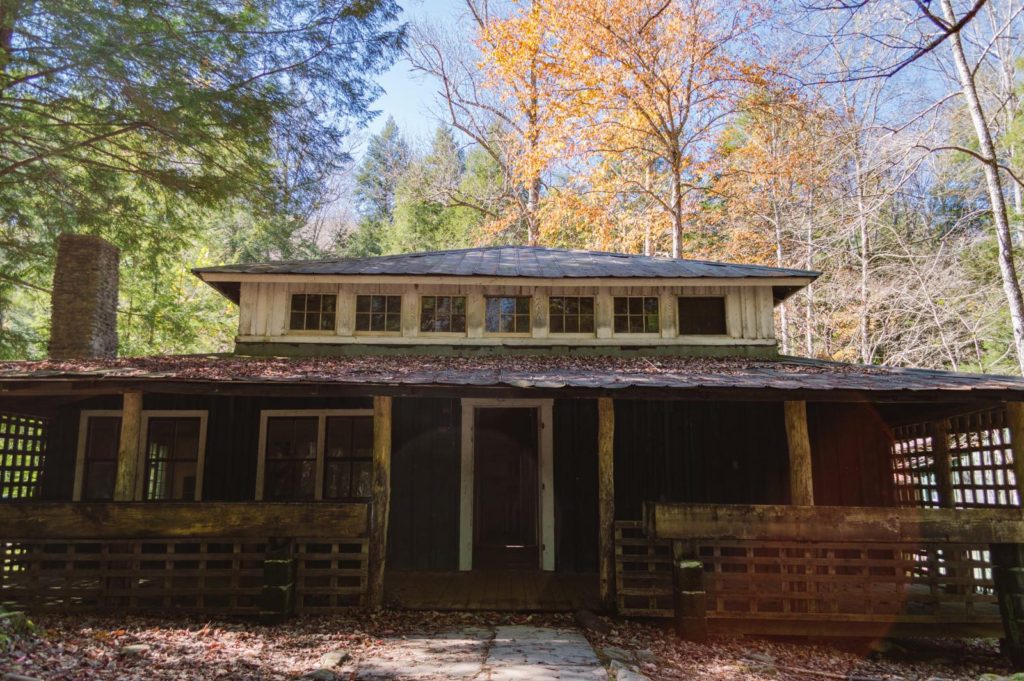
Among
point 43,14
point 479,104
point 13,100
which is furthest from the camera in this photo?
point 479,104

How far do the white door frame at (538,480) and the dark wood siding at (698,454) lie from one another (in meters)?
0.94

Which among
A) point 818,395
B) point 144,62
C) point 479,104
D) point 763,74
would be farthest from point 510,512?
point 479,104

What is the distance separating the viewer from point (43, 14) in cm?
829

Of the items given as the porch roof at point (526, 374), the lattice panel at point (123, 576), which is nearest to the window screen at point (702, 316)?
the porch roof at point (526, 374)

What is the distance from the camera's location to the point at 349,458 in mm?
8805

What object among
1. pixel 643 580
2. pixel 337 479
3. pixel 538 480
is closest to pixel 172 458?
pixel 337 479

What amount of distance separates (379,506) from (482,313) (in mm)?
3733

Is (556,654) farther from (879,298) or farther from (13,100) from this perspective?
(879,298)

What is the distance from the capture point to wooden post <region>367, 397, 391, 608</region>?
677 centimetres

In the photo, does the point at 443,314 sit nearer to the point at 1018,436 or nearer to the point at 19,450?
the point at 19,450

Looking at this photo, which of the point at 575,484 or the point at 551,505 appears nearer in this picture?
the point at 551,505

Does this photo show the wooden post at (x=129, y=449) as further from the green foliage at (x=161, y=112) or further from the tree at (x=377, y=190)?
the tree at (x=377, y=190)

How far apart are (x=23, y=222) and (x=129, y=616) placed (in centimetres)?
858

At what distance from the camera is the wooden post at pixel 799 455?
6992 millimetres
